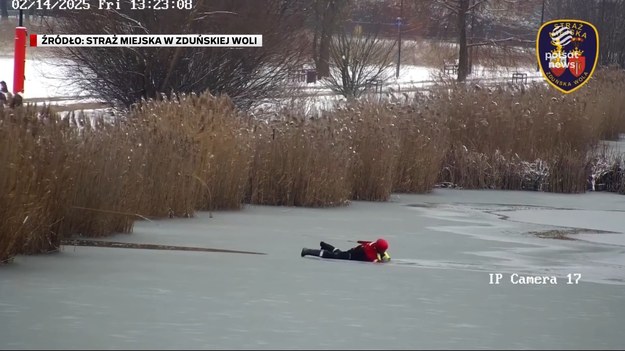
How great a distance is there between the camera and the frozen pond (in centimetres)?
629

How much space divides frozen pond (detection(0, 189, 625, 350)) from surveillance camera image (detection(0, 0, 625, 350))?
0.03 m

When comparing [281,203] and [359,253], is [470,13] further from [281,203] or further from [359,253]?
[359,253]

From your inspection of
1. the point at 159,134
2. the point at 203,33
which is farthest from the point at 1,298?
the point at 203,33

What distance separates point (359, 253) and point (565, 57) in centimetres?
1904

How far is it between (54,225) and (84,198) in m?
0.94

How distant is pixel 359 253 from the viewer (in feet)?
31.3

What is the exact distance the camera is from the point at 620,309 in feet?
25.3

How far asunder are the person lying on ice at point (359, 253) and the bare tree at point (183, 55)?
1111 centimetres

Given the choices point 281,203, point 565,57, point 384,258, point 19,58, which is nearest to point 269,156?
point 281,203

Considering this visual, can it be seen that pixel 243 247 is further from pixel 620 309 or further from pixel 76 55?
pixel 76 55

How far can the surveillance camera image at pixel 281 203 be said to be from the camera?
6801 mm

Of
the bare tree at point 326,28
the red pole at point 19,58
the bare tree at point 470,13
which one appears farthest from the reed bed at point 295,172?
the bare tree at point 470,13

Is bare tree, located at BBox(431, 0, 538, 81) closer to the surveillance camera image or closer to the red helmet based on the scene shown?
the surveillance camera image

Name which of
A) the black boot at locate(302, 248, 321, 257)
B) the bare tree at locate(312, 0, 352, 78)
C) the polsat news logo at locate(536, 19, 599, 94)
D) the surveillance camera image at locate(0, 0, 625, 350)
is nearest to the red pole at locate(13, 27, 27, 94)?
the surveillance camera image at locate(0, 0, 625, 350)
